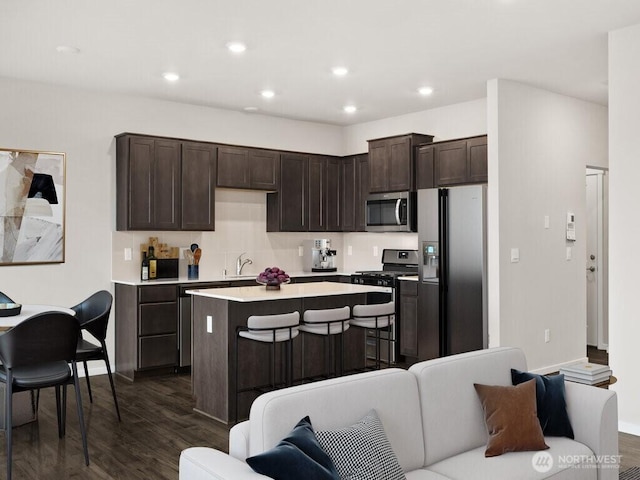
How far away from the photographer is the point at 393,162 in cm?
698

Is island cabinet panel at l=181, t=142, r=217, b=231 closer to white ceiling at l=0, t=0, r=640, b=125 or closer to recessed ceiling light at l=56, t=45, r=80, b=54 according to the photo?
white ceiling at l=0, t=0, r=640, b=125

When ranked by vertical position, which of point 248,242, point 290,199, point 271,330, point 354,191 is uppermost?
point 354,191

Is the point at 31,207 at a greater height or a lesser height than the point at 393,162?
lesser

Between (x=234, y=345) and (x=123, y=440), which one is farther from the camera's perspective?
(x=234, y=345)

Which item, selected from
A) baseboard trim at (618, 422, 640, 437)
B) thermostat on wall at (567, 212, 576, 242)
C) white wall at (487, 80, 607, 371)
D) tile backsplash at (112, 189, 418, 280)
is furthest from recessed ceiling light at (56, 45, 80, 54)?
baseboard trim at (618, 422, 640, 437)

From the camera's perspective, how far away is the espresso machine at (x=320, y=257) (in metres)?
7.70

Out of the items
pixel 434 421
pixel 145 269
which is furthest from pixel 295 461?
pixel 145 269

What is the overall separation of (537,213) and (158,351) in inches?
155

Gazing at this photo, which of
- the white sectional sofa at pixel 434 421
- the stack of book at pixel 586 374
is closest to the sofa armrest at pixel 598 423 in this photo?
the white sectional sofa at pixel 434 421

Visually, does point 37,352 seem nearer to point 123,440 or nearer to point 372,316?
point 123,440

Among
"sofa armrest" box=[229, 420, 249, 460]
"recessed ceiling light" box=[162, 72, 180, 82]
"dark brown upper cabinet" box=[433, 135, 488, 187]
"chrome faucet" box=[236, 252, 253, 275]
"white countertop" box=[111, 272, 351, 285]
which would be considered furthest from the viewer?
"chrome faucet" box=[236, 252, 253, 275]

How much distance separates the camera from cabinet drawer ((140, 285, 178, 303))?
5.93 meters

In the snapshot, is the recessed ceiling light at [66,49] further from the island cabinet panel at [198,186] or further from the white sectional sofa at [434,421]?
the white sectional sofa at [434,421]

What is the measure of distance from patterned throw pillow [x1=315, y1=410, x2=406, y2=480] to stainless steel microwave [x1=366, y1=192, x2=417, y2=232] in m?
4.69
